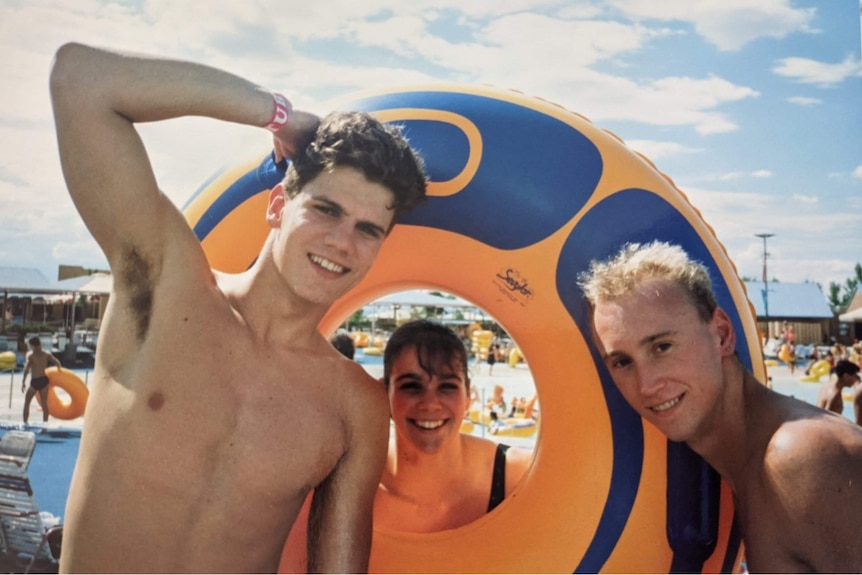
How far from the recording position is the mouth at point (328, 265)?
1.26 metres

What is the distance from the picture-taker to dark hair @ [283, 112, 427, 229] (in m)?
1.27

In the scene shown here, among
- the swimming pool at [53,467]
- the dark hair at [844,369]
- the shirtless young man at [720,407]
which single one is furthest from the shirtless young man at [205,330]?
the dark hair at [844,369]

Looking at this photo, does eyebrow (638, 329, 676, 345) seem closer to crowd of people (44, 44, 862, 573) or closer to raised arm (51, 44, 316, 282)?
crowd of people (44, 44, 862, 573)

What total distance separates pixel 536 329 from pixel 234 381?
65 cm

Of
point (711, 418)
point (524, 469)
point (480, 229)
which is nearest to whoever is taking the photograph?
point (711, 418)

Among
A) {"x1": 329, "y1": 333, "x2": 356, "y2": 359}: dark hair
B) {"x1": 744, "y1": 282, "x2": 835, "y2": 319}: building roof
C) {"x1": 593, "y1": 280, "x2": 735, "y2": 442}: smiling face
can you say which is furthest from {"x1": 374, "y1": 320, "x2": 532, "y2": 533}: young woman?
A: {"x1": 744, "y1": 282, "x2": 835, "y2": 319}: building roof

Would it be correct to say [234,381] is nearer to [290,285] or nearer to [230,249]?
[290,285]

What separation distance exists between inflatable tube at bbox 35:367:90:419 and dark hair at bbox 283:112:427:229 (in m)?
5.94

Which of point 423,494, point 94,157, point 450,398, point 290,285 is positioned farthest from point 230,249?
point 423,494

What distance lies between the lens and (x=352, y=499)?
4.57 feet

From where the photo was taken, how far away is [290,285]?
129cm

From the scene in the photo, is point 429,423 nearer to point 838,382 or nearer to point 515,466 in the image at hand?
point 515,466

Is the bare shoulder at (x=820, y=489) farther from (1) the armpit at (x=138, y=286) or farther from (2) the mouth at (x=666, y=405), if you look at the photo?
(1) the armpit at (x=138, y=286)

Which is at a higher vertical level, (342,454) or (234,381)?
(234,381)
